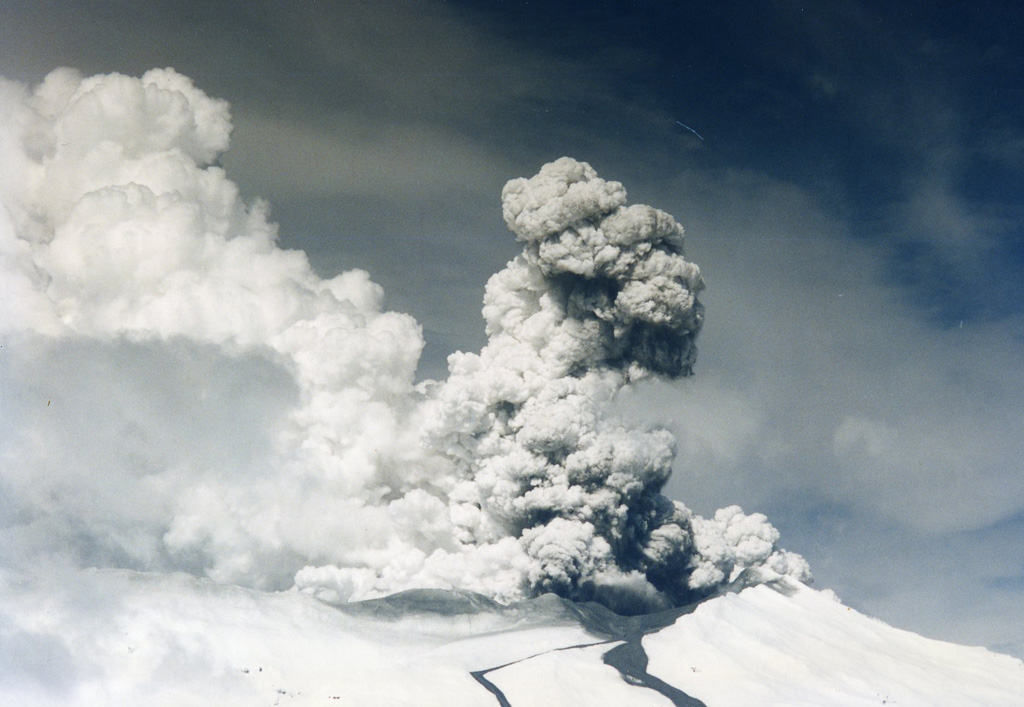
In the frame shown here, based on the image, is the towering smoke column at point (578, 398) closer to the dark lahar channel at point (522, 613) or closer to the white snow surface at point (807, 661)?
the dark lahar channel at point (522, 613)

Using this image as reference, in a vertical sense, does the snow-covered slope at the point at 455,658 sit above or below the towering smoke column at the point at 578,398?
below

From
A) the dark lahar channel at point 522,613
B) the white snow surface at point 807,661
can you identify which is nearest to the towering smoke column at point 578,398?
the dark lahar channel at point 522,613

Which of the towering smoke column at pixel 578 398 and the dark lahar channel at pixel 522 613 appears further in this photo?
the towering smoke column at pixel 578 398

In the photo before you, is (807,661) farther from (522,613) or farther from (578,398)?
(578,398)

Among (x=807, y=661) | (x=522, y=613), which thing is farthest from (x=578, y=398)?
(x=807, y=661)

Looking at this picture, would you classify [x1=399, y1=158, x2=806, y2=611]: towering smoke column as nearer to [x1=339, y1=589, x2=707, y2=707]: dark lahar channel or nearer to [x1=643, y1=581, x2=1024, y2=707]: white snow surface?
[x1=339, y1=589, x2=707, y2=707]: dark lahar channel

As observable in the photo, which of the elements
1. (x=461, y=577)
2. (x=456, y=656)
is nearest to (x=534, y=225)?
(x=461, y=577)

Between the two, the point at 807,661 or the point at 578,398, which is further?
the point at 578,398

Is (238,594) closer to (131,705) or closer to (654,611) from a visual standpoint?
(131,705)

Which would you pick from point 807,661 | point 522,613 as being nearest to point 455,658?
point 522,613

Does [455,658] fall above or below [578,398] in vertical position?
below
